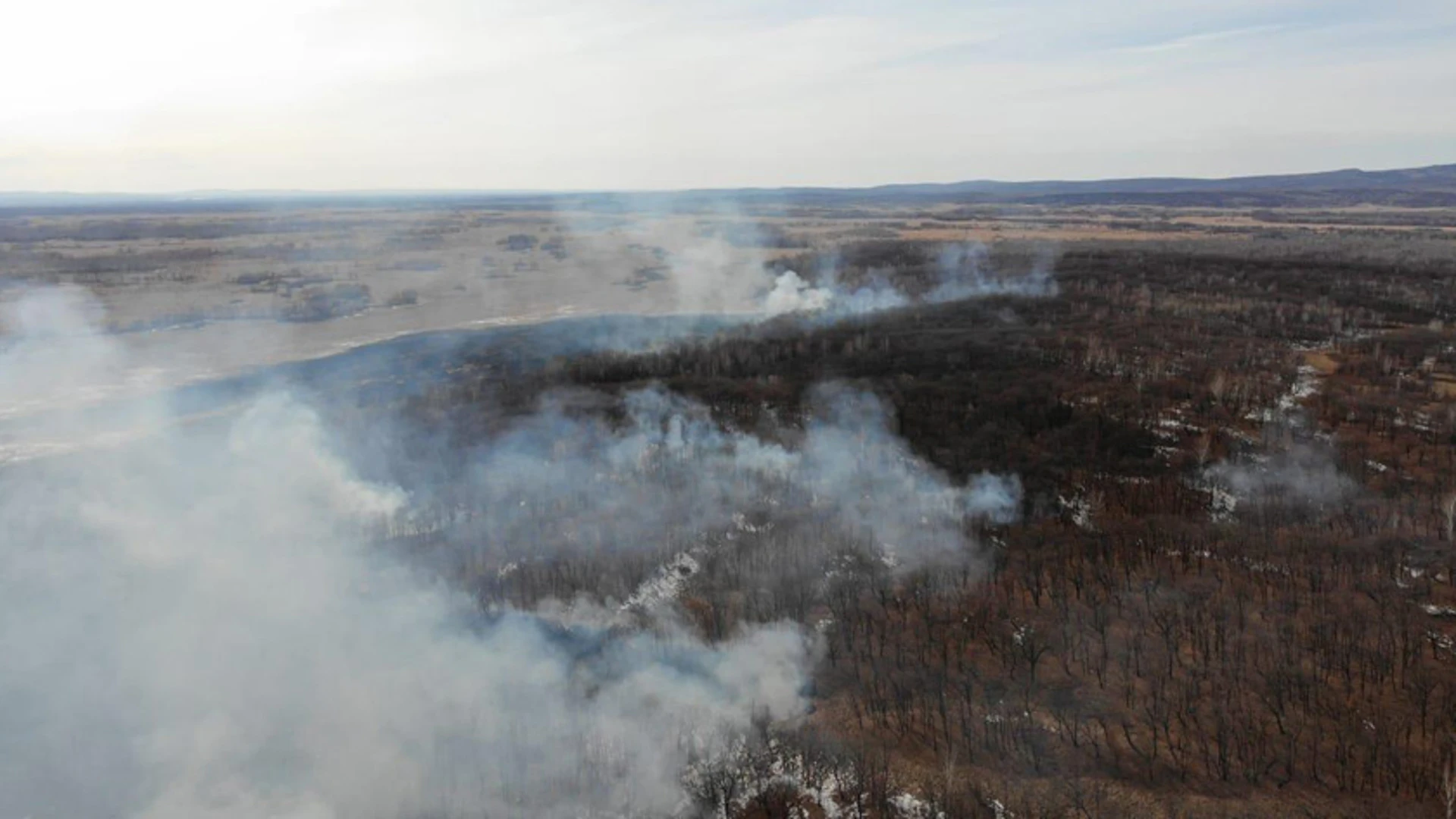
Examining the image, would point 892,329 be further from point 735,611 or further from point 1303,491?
point 735,611

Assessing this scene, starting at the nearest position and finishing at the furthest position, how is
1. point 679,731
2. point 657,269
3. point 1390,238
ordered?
point 679,731, point 657,269, point 1390,238

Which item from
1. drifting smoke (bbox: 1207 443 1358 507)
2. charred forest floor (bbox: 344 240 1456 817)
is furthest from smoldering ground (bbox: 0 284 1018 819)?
drifting smoke (bbox: 1207 443 1358 507)

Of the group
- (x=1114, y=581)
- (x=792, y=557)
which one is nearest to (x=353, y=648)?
(x=792, y=557)

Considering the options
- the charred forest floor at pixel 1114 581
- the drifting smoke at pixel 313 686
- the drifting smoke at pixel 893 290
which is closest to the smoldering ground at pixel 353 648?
the drifting smoke at pixel 313 686

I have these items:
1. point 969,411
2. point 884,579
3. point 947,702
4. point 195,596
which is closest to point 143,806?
point 195,596

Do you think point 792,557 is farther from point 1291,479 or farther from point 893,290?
point 893,290

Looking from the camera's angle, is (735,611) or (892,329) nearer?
(735,611)

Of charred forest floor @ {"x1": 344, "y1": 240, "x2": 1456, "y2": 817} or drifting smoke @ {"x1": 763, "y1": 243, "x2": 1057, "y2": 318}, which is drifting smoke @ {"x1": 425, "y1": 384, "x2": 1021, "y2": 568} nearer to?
charred forest floor @ {"x1": 344, "y1": 240, "x2": 1456, "y2": 817}
